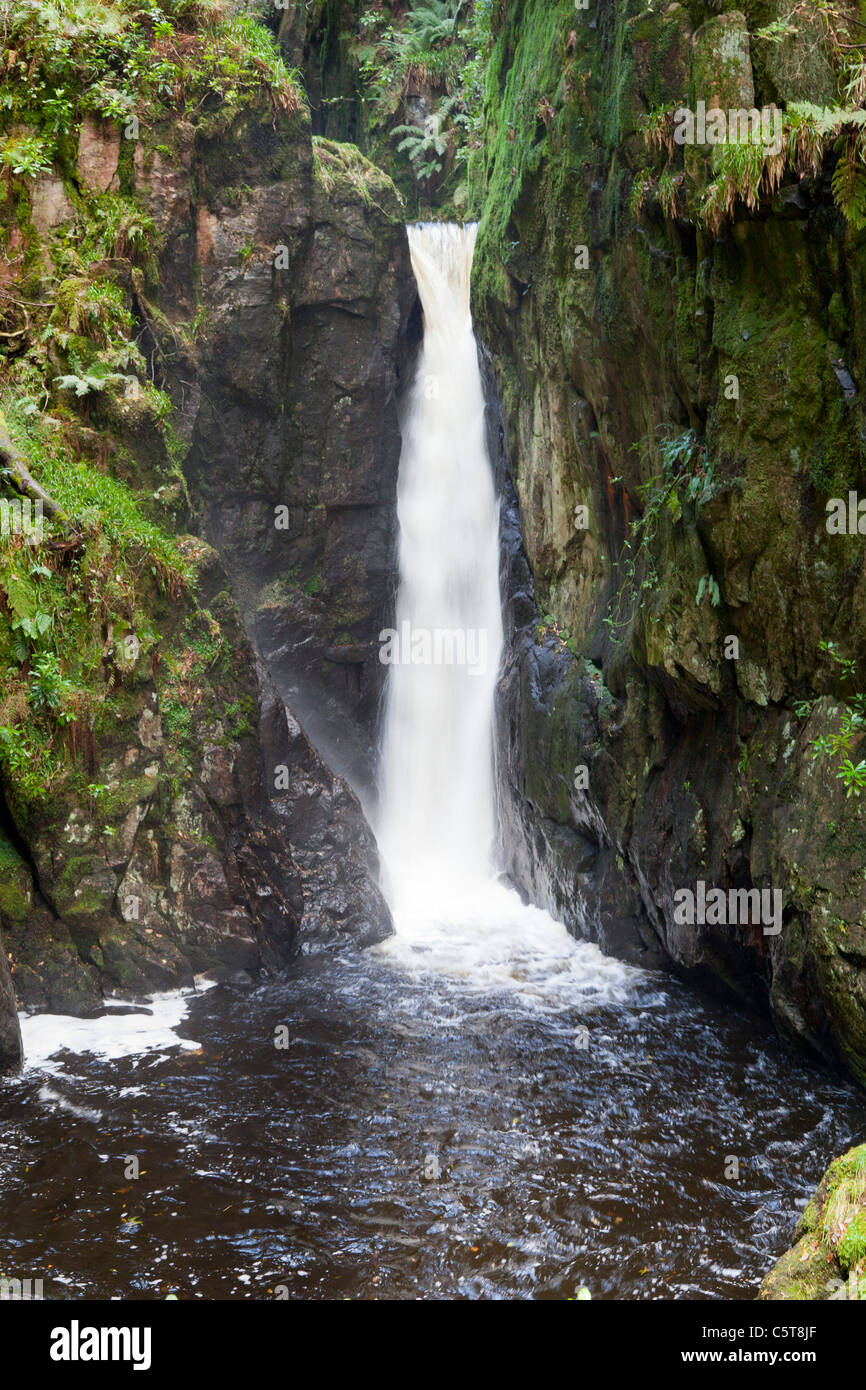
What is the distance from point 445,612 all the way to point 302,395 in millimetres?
4270

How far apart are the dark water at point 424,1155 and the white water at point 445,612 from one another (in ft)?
19.7

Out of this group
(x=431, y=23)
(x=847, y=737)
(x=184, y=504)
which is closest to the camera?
(x=847, y=737)

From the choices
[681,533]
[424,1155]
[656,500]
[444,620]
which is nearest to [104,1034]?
[424,1155]

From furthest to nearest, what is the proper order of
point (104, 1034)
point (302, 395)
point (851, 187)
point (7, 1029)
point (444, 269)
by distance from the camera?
point (444, 269) → point (302, 395) → point (104, 1034) → point (7, 1029) → point (851, 187)

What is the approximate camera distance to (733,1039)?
8.20 m

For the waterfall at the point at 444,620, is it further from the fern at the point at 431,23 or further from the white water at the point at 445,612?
the fern at the point at 431,23

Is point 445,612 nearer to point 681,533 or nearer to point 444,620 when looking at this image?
point 444,620

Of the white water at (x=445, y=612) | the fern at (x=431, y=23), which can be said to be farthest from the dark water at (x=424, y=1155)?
the fern at (x=431, y=23)

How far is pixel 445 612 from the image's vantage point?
15953 mm

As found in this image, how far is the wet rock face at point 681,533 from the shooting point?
6.84 metres

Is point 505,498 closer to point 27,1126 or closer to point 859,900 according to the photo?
point 859,900

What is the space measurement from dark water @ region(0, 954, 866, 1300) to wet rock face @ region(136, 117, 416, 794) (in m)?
7.41

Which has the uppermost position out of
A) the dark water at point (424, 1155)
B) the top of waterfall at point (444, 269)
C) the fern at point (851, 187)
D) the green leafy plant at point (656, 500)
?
the top of waterfall at point (444, 269)
